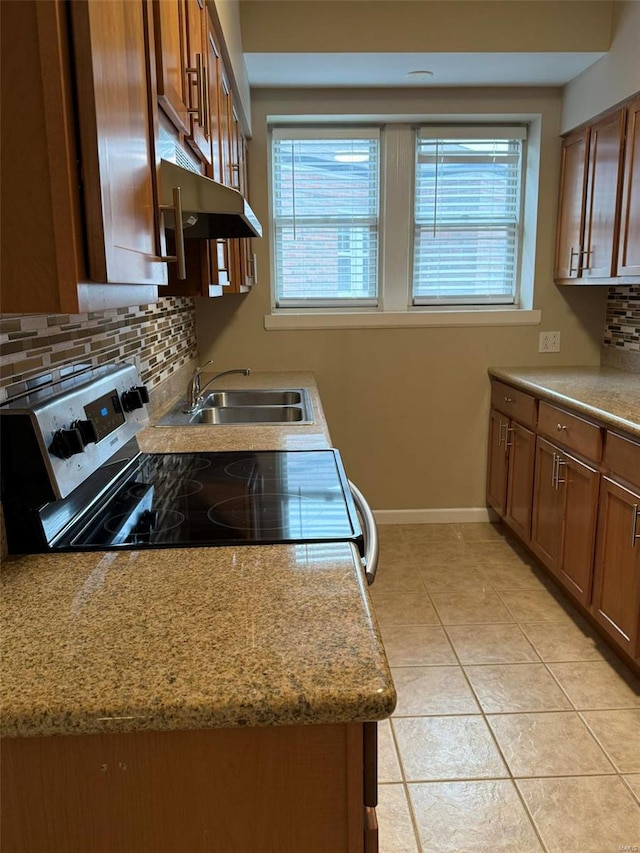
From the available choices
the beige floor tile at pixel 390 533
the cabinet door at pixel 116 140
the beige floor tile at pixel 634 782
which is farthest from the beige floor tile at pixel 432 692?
the cabinet door at pixel 116 140

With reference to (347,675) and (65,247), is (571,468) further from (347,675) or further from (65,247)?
(65,247)

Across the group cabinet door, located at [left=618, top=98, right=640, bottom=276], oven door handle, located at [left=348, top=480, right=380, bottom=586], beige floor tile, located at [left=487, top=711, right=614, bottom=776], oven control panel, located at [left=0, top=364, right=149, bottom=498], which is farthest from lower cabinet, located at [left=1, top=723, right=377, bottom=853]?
cabinet door, located at [left=618, top=98, right=640, bottom=276]

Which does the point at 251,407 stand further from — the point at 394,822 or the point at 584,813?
the point at 584,813

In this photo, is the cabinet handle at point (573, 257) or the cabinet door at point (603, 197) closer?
the cabinet door at point (603, 197)

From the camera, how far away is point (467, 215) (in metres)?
3.65

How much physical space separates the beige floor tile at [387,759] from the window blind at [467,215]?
95.0 inches

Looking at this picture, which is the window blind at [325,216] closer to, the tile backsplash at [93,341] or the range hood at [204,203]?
the tile backsplash at [93,341]

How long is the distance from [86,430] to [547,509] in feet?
7.39

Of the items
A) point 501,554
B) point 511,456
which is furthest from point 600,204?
point 501,554

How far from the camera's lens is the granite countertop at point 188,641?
757 mm

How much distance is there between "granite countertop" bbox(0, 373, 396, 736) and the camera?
757mm

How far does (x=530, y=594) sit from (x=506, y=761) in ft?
3.75

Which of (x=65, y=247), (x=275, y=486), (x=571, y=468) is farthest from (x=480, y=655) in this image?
(x=65, y=247)

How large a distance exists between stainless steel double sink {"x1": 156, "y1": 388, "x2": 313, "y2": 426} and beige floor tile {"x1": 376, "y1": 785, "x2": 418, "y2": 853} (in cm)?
122
